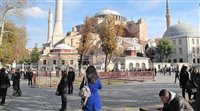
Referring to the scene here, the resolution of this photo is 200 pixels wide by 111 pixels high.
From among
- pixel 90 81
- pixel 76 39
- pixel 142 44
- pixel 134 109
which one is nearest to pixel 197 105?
pixel 90 81

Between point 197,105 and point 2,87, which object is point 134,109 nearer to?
point 2,87

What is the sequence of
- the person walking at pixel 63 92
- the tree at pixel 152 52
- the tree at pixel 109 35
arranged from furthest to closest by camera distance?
the tree at pixel 152 52, the tree at pixel 109 35, the person walking at pixel 63 92

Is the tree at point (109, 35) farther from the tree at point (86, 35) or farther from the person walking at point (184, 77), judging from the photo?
the person walking at point (184, 77)

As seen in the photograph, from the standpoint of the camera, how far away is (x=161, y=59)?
8906 centimetres

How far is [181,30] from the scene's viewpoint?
101 m

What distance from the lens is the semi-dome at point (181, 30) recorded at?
325 feet

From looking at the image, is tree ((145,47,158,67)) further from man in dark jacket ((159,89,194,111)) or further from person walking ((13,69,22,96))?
man in dark jacket ((159,89,194,111))

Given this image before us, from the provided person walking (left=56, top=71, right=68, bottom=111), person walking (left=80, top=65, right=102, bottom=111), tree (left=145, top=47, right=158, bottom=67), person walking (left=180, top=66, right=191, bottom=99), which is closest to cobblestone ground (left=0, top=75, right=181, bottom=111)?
person walking (left=56, top=71, right=68, bottom=111)

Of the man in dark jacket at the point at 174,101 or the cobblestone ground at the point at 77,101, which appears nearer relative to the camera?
the man in dark jacket at the point at 174,101

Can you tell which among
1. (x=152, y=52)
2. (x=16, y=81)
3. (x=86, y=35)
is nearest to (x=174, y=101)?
(x=16, y=81)

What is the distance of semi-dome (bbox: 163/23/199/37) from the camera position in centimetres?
9900

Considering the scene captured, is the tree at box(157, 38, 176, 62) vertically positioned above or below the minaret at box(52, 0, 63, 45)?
below

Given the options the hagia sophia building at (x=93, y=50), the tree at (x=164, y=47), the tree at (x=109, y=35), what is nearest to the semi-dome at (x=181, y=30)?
the hagia sophia building at (x=93, y=50)

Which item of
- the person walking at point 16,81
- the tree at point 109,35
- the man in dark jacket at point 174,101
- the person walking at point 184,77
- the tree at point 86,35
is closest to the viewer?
the man in dark jacket at point 174,101
